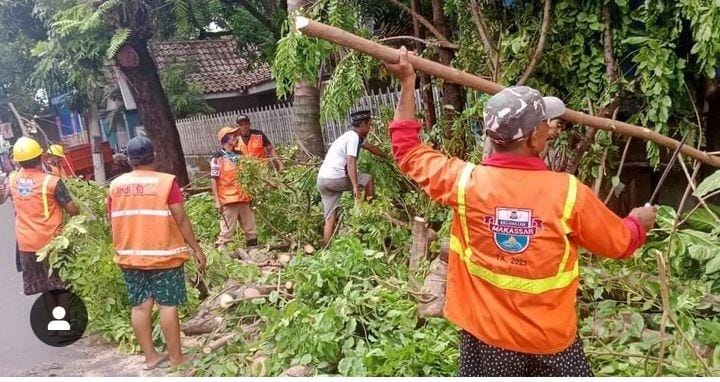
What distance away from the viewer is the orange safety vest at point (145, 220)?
3.64 m

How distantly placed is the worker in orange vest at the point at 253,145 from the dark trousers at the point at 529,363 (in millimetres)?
4759

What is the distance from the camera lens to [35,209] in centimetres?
442

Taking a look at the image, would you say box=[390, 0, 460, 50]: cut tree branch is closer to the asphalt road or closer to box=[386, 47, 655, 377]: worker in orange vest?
box=[386, 47, 655, 377]: worker in orange vest

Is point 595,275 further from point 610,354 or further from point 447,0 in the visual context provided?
point 447,0

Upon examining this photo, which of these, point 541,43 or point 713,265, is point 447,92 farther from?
point 713,265

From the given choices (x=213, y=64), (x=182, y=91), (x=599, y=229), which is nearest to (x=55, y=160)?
(x=599, y=229)

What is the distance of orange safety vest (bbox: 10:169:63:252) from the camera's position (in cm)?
435

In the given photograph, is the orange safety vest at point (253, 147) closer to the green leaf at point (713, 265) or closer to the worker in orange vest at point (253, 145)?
the worker in orange vest at point (253, 145)

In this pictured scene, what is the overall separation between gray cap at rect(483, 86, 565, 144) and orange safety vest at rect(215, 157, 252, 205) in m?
4.79

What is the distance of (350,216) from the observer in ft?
17.7

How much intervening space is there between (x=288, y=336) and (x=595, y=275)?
1747 mm

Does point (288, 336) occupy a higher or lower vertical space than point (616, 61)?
lower

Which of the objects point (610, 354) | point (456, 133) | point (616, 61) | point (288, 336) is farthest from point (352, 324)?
point (616, 61)

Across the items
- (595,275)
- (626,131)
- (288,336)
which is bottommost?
(288,336)
